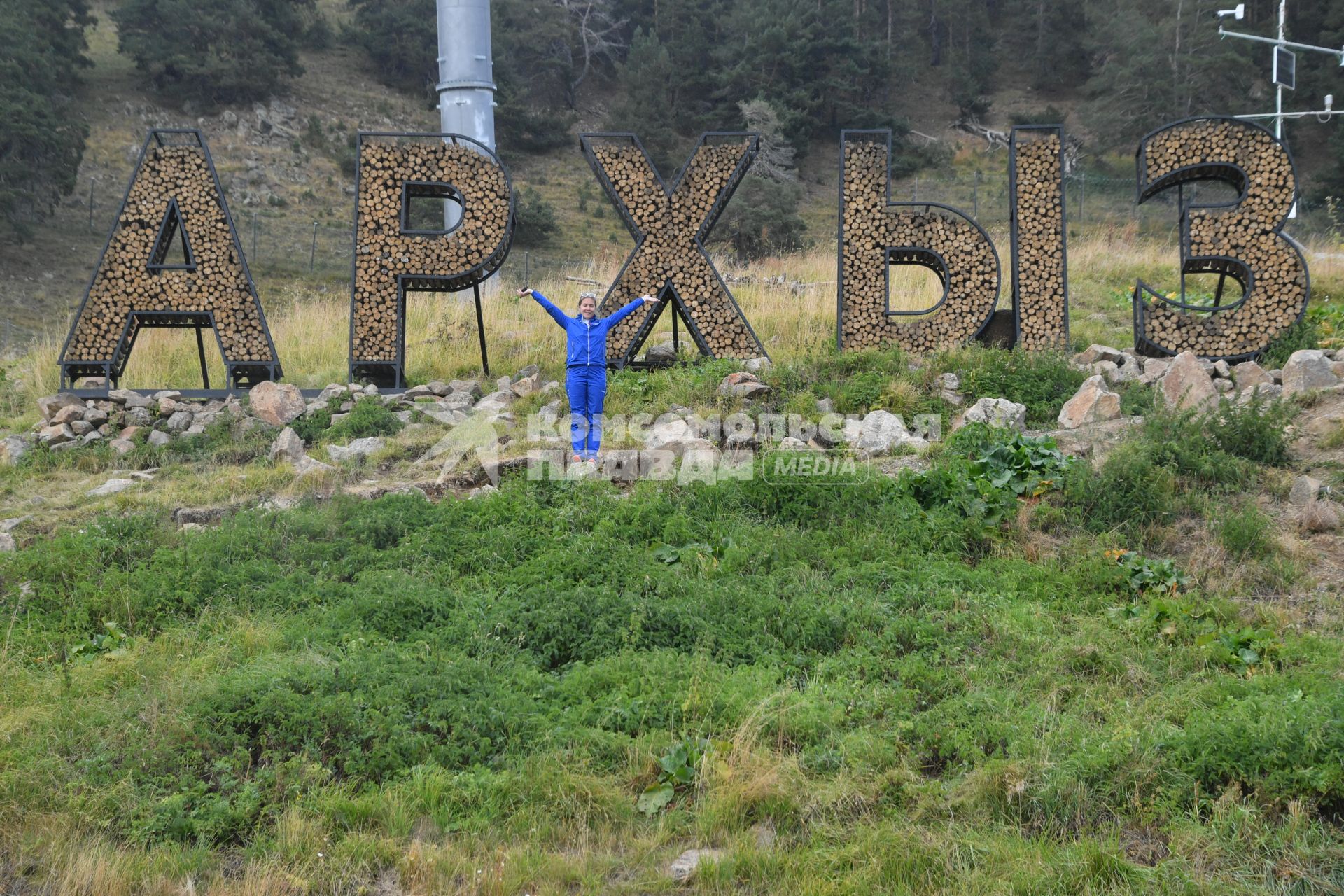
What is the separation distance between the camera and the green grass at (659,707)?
186 inches

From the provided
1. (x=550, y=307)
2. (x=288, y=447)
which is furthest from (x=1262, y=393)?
(x=288, y=447)

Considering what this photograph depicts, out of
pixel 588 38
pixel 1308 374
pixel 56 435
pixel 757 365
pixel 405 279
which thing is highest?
pixel 588 38

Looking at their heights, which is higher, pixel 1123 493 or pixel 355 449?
pixel 355 449

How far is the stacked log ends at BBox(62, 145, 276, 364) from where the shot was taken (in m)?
11.6

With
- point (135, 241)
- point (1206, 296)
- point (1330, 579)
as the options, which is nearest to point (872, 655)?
point (1330, 579)

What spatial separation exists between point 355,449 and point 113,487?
2.08 metres

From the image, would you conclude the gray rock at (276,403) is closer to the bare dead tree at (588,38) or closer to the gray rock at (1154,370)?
the gray rock at (1154,370)

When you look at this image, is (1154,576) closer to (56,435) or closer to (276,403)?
(276,403)

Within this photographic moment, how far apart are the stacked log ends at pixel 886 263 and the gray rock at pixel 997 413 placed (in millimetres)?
1953

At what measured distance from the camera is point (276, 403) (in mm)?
11016

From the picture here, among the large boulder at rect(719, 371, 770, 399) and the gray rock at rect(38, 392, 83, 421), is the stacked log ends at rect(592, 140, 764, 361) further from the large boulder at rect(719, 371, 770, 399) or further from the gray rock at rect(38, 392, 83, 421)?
the gray rock at rect(38, 392, 83, 421)

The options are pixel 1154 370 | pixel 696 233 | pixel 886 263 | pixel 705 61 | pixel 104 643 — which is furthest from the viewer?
pixel 705 61

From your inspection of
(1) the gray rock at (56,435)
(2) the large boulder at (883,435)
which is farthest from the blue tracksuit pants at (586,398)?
(1) the gray rock at (56,435)

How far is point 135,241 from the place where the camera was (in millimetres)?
11672
